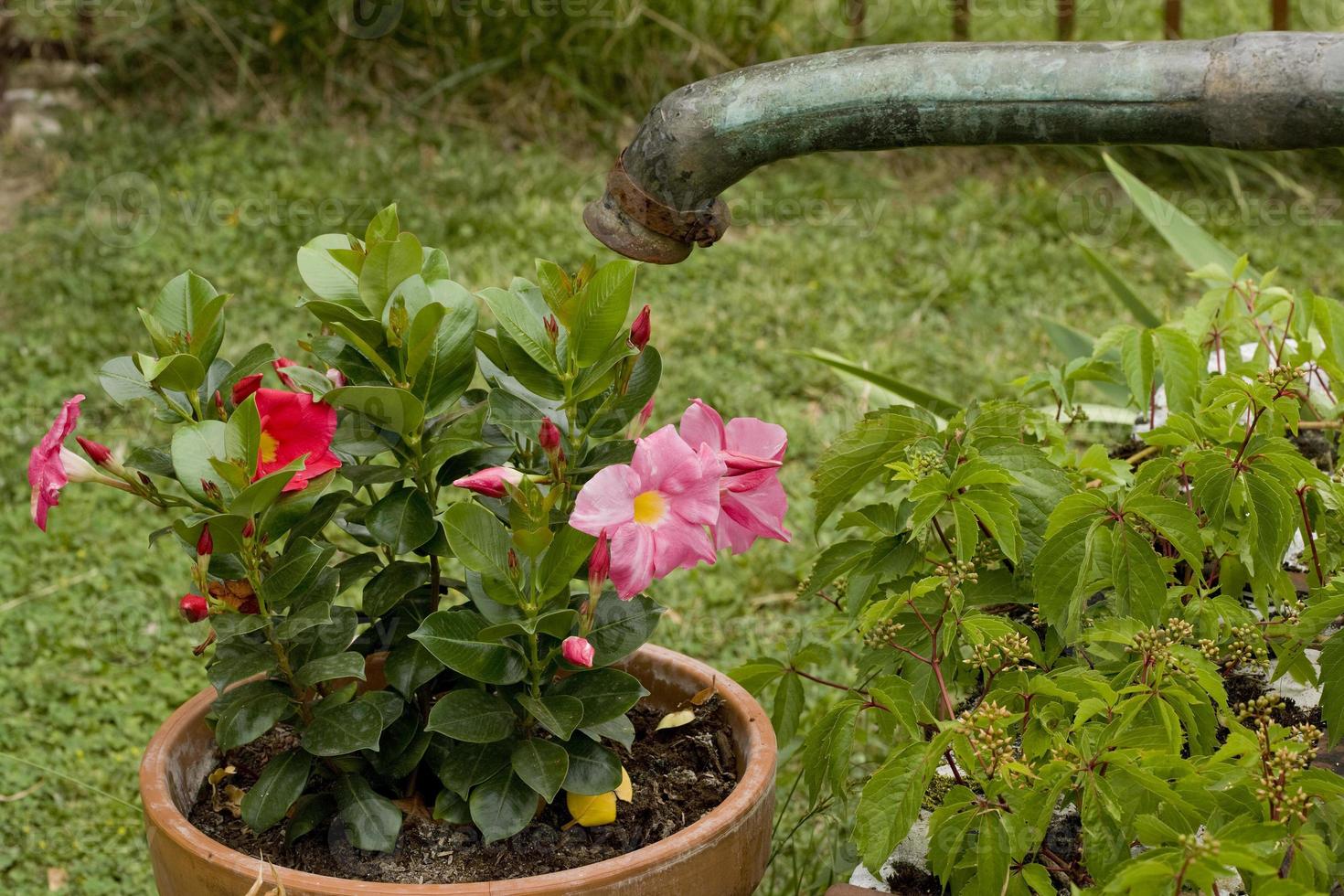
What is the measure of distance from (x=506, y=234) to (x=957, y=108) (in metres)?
3.25

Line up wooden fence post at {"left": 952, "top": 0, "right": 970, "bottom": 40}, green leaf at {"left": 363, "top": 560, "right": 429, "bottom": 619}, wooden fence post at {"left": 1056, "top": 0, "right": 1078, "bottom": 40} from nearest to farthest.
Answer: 1. green leaf at {"left": 363, "top": 560, "right": 429, "bottom": 619}
2. wooden fence post at {"left": 1056, "top": 0, "right": 1078, "bottom": 40}
3. wooden fence post at {"left": 952, "top": 0, "right": 970, "bottom": 40}

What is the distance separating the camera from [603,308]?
46.4 inches

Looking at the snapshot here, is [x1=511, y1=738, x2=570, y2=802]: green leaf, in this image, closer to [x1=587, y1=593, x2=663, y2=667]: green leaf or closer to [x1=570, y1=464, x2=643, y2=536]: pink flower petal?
[x1=587, y1=593, x2=663, y2=667]: green leaf

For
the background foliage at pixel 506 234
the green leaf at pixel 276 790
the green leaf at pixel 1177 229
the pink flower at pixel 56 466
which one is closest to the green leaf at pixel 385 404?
the pink flower at pixel 56 466

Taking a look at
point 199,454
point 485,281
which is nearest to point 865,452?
point 199,454

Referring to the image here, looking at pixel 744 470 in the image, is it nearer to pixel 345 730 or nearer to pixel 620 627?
pixel 620 627

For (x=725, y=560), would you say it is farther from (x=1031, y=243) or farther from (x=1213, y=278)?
(x=1031, y=243)

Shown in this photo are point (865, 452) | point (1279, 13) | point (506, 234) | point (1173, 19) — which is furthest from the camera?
point (1173, 19)

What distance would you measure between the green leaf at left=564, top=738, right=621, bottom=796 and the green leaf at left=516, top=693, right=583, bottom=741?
4 centimetres

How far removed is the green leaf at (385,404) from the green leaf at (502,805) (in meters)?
0.32

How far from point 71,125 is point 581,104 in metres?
1.68

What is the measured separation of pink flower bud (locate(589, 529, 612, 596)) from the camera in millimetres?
1136

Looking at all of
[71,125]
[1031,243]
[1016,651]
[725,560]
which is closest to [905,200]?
[1031,243]

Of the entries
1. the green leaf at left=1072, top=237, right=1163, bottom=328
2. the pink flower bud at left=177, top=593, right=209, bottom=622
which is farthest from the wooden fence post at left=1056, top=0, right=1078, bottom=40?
the pink flower bud at left=177, top=593, right=209, bottom=622
